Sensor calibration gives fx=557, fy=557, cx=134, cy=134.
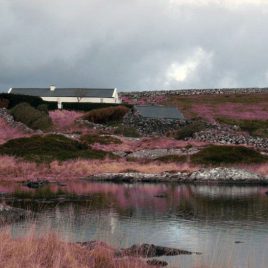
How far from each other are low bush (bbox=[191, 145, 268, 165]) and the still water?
9.83 metres

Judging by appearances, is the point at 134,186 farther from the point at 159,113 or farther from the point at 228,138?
the point at 159,113

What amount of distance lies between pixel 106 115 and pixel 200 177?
31.1 m

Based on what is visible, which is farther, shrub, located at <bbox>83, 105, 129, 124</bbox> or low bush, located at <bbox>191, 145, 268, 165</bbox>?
shrub, located at <bbox>83, 105, 129, 124</bbox>

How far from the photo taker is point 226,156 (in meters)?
46.1

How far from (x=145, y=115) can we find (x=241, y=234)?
5069cm

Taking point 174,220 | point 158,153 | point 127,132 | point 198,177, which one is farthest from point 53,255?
point 127,132

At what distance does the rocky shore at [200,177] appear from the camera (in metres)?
38.7

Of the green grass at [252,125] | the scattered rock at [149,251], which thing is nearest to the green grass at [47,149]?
the green grass at [252,125]

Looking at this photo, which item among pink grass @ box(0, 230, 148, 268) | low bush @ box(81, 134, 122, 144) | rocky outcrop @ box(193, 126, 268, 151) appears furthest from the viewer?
rocky outcrop @ box(193, 126, 268, 151)

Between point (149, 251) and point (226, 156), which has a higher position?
point (226, 156)

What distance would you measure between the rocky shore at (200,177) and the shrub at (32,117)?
2399 cm

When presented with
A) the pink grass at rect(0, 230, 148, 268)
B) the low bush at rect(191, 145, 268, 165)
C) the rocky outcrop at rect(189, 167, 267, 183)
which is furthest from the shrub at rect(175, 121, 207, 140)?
the pink grass at rect(0, 230, 148, 268)

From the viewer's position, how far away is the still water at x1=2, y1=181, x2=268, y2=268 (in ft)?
50.8

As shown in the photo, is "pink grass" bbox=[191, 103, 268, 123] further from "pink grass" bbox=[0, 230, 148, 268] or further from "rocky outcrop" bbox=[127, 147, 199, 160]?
"pink grass" bbox=[0, 230, 148, 268]
